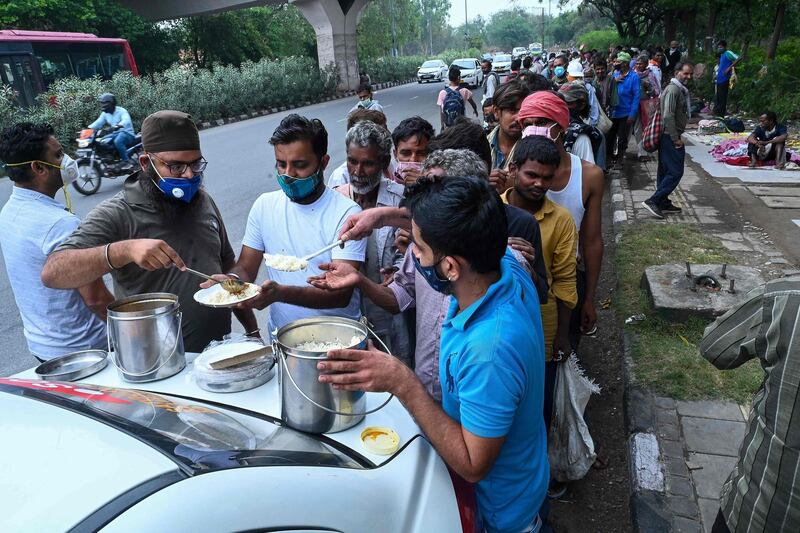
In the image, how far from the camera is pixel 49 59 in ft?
51.5

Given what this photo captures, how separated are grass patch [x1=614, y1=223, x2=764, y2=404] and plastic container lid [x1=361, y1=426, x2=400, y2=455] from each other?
245 cm

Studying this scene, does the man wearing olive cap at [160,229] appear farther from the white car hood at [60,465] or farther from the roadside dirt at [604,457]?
the roadside dirt at [604,457]

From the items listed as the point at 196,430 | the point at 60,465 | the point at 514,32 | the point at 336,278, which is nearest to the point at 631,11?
the point at 336,278

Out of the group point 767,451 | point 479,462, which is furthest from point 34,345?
point 767,451

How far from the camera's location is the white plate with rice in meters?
1.92

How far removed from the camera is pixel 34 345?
2467 mm

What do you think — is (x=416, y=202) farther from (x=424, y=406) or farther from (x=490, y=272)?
(x=424, y=406)

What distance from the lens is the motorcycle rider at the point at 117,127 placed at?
10.1m

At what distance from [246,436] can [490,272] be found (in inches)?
30.4

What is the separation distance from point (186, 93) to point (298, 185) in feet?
58.6

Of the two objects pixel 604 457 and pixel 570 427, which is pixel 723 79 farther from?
pixel 570 427

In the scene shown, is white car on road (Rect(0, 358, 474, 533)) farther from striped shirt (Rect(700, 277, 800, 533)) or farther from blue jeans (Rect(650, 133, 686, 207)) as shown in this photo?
blue jeans (Rect(650, 133, 686, 207))

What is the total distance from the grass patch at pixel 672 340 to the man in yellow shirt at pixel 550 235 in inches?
46.6

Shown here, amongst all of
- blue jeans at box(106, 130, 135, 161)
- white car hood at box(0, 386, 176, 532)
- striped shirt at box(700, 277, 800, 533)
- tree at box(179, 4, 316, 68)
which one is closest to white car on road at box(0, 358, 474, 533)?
white car hood at box(0, 386, 176, 532)
